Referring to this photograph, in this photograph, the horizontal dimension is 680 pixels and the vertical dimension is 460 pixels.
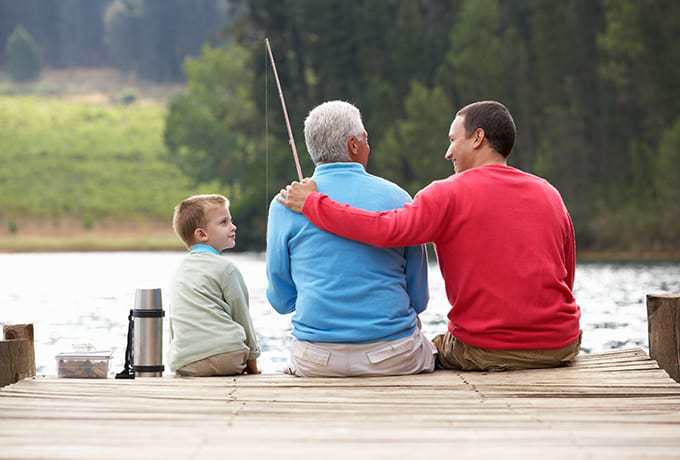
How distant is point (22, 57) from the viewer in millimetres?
83375

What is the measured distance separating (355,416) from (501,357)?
1130 millimetres

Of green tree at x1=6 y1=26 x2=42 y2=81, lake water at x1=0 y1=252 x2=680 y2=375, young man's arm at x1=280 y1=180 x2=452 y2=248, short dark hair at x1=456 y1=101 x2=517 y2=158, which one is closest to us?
young man's arm at x1=280 y1=180 x2=452 y2=248

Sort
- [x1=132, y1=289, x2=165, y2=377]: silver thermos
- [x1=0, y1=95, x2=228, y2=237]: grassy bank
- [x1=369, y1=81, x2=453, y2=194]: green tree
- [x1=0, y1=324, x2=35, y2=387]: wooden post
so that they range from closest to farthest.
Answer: [x1=0, y1=324, x2=35, y2=387]: wooden post → [x1=132, y1=289, x2=165, y2=377]: silver thermos → [x1=369, y1=81, x2=453, y2=194]: green tree → [x1=0, y1=95, x2=228, y2=237]: grassy bank

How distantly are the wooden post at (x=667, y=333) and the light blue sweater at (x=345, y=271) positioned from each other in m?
1.09

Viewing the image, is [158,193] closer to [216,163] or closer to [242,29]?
[216,163]

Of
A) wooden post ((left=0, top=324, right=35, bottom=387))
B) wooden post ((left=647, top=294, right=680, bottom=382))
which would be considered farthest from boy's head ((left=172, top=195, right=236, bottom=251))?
wooden post ((left=647, top=294, right=680, bottom=382))

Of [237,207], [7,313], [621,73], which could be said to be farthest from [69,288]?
[621,73]

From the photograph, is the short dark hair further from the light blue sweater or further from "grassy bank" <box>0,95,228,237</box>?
"grassy bank" <box>0,95,228,237</box>

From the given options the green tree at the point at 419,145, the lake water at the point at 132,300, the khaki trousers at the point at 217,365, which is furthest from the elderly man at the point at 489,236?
the green tree at the point at 419,145

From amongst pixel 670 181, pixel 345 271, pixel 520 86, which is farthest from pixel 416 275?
pixel 520 86

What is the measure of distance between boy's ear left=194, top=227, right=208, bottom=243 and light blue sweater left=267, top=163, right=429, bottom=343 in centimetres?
50

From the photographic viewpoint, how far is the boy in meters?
4.93

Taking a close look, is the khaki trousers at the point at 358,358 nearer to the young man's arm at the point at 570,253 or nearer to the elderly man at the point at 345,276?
the elderly man at the point at 345,276

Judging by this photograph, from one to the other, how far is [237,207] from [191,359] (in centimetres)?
3951
